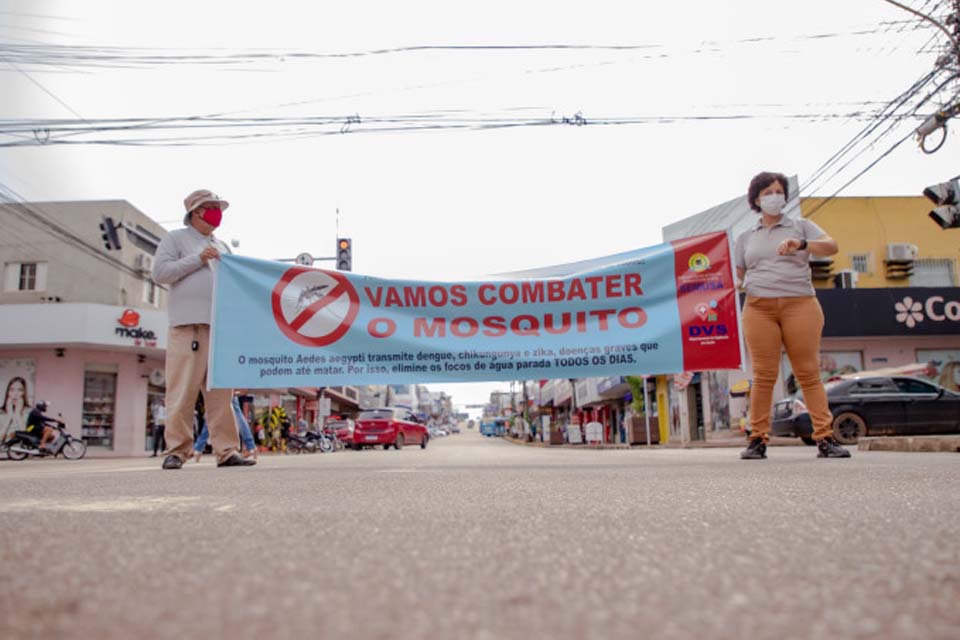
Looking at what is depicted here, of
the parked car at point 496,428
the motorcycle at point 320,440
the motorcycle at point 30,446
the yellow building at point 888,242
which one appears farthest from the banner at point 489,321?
the parked car at point 496,428

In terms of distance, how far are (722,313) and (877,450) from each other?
2.74m

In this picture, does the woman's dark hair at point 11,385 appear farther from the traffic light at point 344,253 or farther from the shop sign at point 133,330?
the traffic light at point 344,253

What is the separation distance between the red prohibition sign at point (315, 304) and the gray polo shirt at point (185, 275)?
0.90 metres

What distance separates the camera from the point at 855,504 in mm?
2279

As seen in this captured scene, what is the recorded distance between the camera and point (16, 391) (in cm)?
2573

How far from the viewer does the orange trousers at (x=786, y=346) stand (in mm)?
5250

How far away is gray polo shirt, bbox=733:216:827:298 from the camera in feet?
17.4

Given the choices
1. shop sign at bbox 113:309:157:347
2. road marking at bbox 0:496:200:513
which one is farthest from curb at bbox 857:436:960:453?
shop sign at bbox 113:309:157:347

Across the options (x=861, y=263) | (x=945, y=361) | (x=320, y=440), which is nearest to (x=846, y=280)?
(x=861, y=263)

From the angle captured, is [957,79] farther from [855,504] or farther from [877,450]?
[855,504]

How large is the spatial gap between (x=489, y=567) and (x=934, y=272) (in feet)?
97.0

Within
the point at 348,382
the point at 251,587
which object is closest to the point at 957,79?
the point at 348,382

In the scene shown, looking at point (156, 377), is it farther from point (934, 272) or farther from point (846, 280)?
point (934, 272)

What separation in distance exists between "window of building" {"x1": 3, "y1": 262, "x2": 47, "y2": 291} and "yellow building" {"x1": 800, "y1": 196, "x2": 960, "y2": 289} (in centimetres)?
2856
